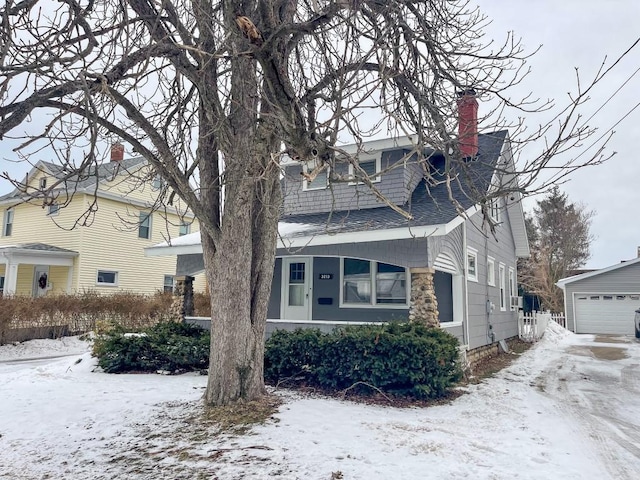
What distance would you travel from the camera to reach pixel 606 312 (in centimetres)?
2131

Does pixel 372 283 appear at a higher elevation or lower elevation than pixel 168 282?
lower

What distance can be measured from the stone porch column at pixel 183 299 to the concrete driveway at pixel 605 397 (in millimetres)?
8072

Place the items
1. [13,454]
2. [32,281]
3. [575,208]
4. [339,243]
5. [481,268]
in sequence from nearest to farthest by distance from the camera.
Result: [13,454]
[339,243]
[481,268]
[32,281]
[575,208]

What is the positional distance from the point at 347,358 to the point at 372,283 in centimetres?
418

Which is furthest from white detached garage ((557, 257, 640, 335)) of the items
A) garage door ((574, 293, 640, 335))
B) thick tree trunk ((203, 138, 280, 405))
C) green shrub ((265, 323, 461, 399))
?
thick tree trunk ((203, 138, 280, 405))

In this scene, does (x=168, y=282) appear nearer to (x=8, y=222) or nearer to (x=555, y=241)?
(x=8, y=222)

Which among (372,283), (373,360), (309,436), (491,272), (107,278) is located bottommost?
(309,436)

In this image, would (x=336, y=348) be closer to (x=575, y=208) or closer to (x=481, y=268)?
(x=481, y=268)

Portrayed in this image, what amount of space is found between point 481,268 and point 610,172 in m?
21.8

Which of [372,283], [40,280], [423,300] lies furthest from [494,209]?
[40,280]

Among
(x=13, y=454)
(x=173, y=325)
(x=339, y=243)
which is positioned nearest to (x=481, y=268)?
(x=339, y=243)

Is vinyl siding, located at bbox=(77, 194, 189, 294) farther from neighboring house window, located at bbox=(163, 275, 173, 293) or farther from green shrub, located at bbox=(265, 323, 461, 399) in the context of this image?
green shrub, located at bbox=(265, 323, 461, 399)

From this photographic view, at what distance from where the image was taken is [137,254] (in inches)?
811

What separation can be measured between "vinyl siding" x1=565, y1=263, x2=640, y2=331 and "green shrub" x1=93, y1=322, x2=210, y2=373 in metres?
19.4
